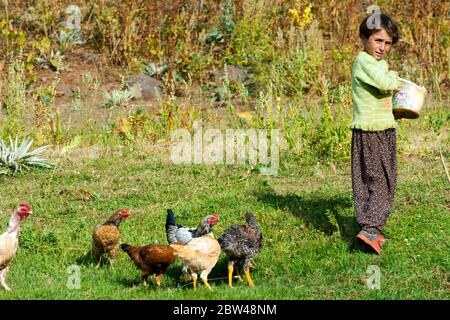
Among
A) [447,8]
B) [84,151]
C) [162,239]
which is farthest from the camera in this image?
[447,8]

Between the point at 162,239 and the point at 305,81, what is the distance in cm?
613

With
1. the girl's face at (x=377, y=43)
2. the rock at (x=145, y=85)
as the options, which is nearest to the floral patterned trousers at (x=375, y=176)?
the girl's face at (x=377, y=43)

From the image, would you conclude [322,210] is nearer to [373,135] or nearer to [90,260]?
[373,135]

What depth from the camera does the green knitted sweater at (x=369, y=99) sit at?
7.28 metres

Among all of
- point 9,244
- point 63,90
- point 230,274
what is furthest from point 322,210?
point 63,90

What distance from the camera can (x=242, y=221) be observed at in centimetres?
843

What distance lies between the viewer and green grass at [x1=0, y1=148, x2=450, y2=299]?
22.5 ft

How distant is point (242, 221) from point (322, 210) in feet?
2.47

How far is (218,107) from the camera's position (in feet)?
43.9

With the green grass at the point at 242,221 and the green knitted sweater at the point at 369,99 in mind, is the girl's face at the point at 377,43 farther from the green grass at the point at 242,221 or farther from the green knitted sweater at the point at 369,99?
the green grass at the point at 242,221

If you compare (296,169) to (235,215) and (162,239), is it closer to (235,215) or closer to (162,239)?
(235,215)

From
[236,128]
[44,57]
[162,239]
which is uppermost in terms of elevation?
[44,57]

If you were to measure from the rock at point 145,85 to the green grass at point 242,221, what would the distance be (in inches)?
125

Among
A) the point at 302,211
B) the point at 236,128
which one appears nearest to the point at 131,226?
the point at 302,211
